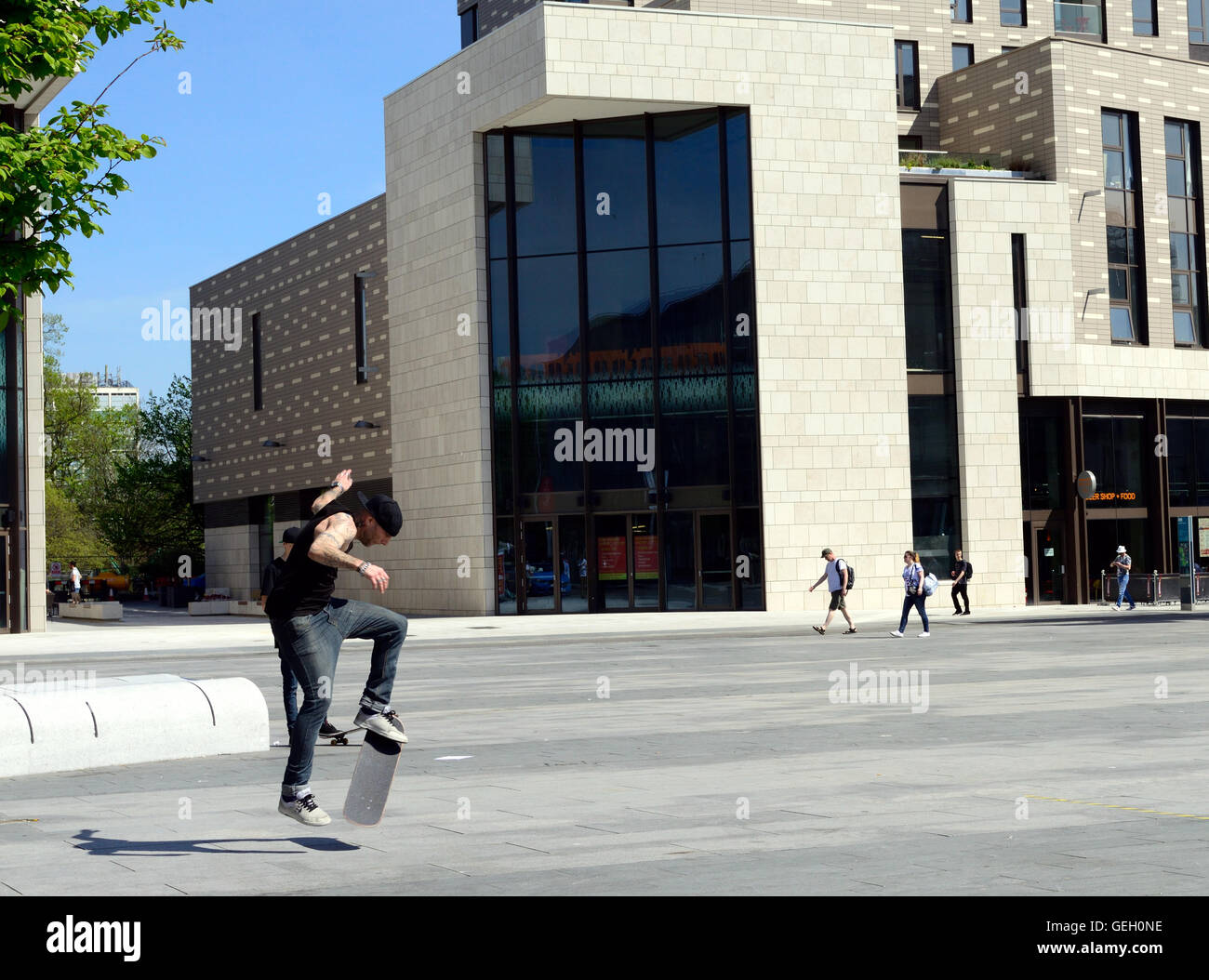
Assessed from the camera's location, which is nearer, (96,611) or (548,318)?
(548,318)

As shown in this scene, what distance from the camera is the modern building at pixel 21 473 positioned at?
3353 centimetres

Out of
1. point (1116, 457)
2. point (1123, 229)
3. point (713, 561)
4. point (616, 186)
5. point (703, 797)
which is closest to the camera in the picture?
point (703, 797)

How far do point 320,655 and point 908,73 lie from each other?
135ft

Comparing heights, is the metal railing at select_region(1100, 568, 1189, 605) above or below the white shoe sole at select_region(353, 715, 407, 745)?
below

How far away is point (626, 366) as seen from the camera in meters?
37.1

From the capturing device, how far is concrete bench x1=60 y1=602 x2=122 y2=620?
43344mm

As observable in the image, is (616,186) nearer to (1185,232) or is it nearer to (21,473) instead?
(21,473)

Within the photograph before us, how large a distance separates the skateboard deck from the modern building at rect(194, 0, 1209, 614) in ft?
93.9

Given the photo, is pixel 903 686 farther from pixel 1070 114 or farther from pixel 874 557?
pixel 1070 114

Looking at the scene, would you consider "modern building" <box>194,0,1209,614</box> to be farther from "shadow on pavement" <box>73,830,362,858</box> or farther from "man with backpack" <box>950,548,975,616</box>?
"shadow on pavement" <box>73,830,362,858</box>

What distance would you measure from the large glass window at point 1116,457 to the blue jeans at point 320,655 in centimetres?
3560

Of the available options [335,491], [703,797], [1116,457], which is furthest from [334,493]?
[1116,457]

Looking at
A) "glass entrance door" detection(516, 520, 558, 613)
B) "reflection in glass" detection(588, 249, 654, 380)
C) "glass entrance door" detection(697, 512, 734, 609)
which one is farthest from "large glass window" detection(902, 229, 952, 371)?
"glass entrance door" detection(516, 520, 558, 613)

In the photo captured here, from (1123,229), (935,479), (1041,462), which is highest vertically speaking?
(1123,229)
